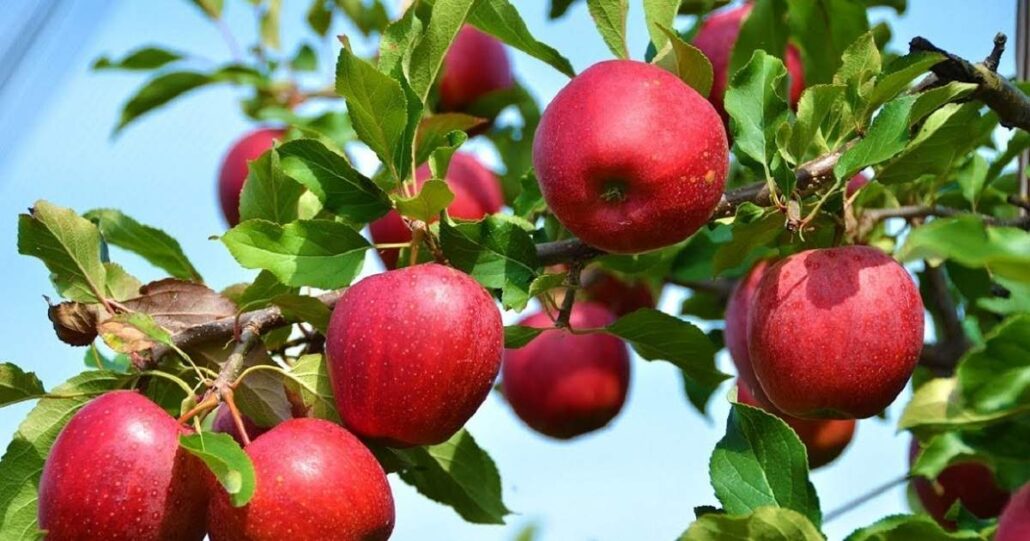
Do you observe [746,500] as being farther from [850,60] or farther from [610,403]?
[610,403]

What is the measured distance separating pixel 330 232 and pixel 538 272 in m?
0.19

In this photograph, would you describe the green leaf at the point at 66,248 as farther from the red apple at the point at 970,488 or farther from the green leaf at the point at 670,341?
the red apple at the point at 970,488

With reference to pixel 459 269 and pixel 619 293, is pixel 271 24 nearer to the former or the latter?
pixel 619 293

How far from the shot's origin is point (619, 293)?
7.29ft

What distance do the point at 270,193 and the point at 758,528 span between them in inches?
25.9

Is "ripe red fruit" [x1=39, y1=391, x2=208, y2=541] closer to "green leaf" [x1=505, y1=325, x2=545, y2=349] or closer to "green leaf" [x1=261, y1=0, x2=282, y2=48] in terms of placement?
"green leaf" [x1=505, y1=325, x2=545, y2=349]

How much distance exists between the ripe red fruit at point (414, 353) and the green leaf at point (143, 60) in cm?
147

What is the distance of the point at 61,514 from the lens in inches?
39.6

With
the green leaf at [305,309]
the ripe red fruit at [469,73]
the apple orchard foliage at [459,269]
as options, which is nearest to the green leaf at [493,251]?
the apple orchard foliage at [459,269]

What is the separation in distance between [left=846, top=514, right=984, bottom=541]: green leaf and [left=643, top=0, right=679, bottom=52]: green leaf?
54 cm

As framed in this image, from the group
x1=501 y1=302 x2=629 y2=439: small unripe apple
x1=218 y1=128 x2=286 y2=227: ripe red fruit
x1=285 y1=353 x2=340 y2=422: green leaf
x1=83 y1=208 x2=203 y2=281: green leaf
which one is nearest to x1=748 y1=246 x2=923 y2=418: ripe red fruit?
x1=285 y1=353 x2=340 y2=422: green leaf

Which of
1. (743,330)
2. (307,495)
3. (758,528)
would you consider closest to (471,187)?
(743,330)

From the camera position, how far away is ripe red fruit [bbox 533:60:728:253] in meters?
1.07

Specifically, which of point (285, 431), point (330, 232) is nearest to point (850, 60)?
point (330, 232)
